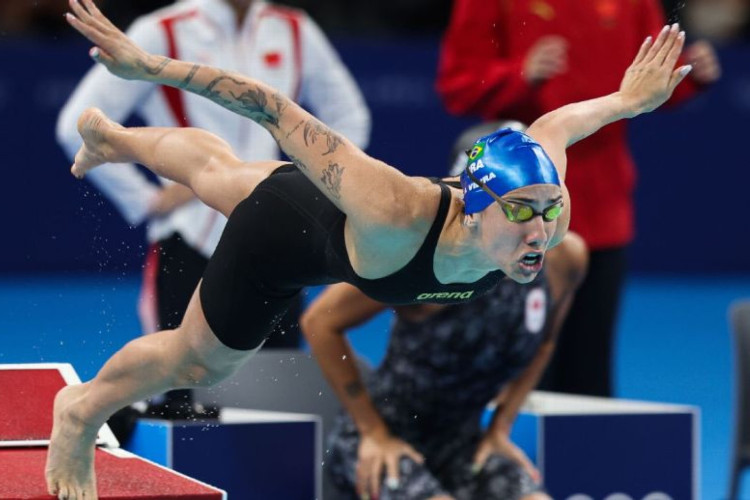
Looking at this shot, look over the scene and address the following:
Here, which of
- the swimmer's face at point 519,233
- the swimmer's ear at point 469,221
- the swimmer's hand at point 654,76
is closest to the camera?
the swimmer's face at point 519,233

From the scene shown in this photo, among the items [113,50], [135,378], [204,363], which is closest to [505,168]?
[113,50]

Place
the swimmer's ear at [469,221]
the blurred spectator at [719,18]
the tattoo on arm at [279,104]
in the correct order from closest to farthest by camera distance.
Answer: the swimmer's ear at [469,221] → the tattoo on arm at [279,104] → the blurred spectator at [719,18]

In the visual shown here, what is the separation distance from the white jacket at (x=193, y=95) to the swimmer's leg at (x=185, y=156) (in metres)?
1.38

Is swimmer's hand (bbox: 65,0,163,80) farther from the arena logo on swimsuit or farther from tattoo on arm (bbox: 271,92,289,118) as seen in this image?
the arena logo on swimsuit

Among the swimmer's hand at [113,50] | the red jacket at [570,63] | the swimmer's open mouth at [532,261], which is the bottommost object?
the swimmer's open mouth at [532,261]

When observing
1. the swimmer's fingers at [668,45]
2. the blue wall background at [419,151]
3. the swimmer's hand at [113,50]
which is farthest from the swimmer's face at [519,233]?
the blue wall background at [419,151]

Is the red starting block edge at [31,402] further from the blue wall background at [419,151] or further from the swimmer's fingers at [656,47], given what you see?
the blue wall background at [419,151]

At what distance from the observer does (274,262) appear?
17.2ft

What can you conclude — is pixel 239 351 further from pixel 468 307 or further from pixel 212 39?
pixel 212 39

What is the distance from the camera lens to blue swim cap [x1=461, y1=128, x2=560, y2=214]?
469cm

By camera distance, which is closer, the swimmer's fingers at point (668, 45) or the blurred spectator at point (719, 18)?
the swimmer's fingers at point (668, 45)

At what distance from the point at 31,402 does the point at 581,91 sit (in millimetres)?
2953

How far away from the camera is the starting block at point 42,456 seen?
17.1ft

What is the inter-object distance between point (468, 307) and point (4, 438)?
1810 millimetres
